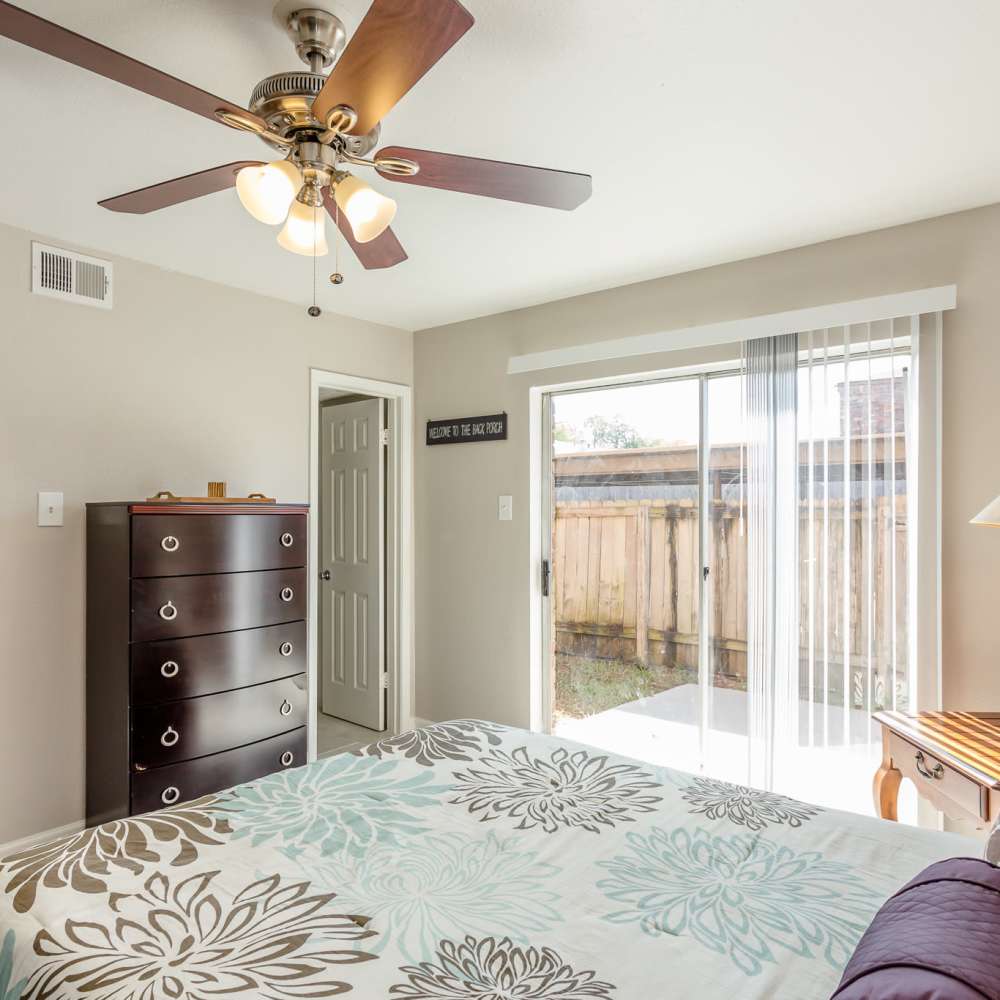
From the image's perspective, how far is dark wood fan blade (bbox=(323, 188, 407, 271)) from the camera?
1.92m

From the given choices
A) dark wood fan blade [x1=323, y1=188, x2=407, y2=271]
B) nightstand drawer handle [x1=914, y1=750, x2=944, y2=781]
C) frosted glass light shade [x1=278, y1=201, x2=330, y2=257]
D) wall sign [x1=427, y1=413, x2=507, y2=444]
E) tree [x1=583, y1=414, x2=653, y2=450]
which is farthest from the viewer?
wall sign [x1=427, y1=413, x2=507, y2=444]

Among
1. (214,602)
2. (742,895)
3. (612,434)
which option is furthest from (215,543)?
(742,895)

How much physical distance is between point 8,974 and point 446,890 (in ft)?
2.36

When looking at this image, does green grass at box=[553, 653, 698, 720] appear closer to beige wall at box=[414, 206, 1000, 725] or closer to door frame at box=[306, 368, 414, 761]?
beige wall at box=[414, 206, 1000, 725]

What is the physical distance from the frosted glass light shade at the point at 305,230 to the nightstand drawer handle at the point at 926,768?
2195mm

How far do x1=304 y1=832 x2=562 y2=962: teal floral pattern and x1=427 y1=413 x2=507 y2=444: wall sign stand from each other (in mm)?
2635

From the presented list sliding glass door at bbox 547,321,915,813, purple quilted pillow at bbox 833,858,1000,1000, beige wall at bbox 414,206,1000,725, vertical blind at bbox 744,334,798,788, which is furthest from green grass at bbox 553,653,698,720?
purple quilted pillow at bbox 833,858,1000,1000

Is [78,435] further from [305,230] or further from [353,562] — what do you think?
[353,562]

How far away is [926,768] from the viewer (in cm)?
209

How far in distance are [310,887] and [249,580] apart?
1.79 m

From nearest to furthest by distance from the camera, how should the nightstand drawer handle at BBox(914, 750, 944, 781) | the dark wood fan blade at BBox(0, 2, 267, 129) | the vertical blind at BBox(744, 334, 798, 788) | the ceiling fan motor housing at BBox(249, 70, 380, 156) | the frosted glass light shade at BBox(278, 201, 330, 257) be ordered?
the dark wood fan blade at BBox(0, 2, 267, 129) → the ceiling fan motor housing at BBox(249, 70, 380, 156) → the frosted glass light shade at BBox(278, 201, 330, 257) → the nightstand drawer handle at BBox(914, 750, 944, 781) → the vertical blind at BBox(744, 334, 798, 788)

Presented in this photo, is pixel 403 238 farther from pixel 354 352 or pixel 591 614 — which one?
pixel 591 614

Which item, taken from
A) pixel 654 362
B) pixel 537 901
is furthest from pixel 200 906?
pixel 654 362

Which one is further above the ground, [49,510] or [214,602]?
[49,510]
